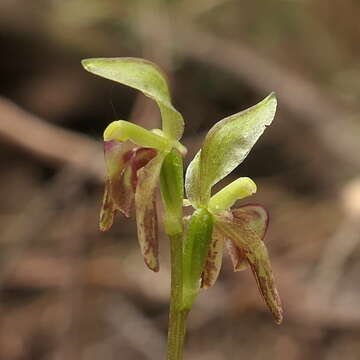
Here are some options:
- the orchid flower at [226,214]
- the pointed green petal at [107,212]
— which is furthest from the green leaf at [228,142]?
the pointed green petal at [107,212]

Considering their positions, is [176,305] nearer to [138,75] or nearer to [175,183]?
[175,183]

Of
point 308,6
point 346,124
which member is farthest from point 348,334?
point 308,6

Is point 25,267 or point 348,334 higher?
point 348,334

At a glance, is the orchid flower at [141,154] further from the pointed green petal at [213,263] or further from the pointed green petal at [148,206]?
the pointed green petal at [213,263]

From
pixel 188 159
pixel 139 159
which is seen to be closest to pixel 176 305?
pixel 139 159

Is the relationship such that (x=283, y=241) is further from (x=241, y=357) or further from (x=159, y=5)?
(x=159, y=5)

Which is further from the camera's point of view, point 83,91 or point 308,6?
point 308,6

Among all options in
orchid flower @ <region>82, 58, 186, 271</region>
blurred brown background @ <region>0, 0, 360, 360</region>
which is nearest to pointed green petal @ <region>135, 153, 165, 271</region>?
orchid flower @ <region>82, 58, 186, 271</region>
